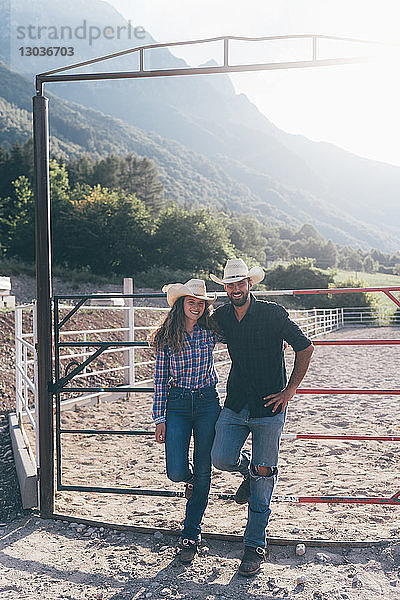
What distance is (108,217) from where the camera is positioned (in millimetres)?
36281

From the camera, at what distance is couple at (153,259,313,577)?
10.7 feet

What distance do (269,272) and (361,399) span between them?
35.6 m

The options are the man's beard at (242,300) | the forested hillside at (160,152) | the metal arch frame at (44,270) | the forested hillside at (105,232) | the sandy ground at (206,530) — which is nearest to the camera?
the sandy ground at (206,530)

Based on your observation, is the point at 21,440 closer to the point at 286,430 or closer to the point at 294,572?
the point at 286,430

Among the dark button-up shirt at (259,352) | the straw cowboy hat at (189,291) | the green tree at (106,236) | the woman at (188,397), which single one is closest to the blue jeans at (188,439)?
the woman at (188,397)

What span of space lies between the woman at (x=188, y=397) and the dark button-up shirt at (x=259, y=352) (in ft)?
0.64

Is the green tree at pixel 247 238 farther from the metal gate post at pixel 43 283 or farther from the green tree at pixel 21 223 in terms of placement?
the metal gate post at pixel 43 283

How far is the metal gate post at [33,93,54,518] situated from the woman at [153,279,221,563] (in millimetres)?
1130

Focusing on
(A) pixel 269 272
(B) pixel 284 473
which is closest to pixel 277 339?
(B) pixel 284 473

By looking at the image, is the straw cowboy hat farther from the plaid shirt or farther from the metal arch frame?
the metal arch frame

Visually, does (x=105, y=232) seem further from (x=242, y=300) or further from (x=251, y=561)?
→ (x=251, y=561)

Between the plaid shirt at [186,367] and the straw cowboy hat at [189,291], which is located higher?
the straw cowboy hat at [189,291]

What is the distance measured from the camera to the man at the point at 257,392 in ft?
10.6

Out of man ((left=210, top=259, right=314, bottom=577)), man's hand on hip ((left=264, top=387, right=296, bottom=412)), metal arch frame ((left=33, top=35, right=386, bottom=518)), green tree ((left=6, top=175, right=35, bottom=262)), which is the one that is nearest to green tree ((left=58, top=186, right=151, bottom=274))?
green tree ((left=6, top=175, right=35, bottom=262))
